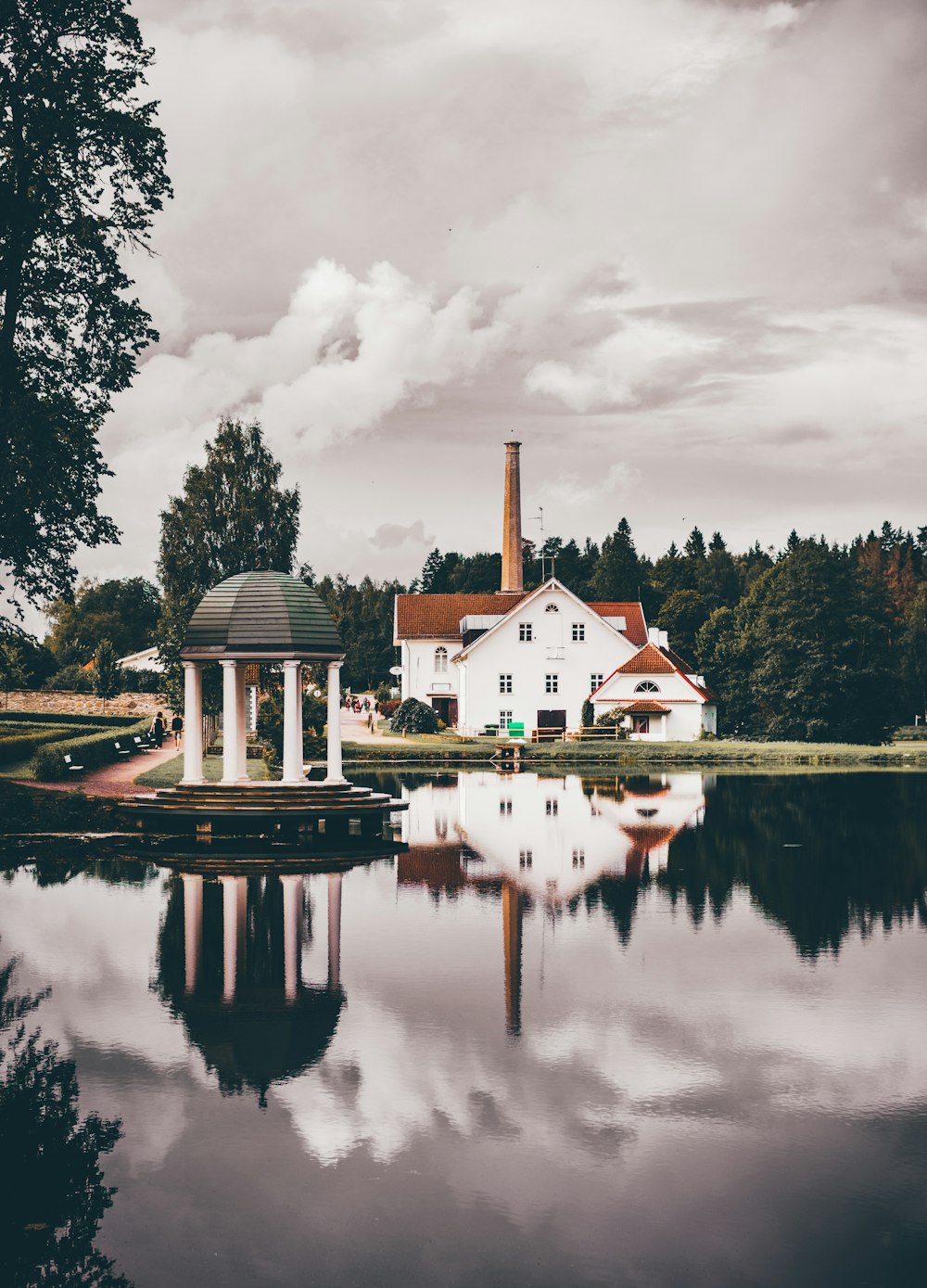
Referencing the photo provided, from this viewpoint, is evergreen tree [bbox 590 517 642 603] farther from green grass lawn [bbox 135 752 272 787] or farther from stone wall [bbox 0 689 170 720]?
green grass lawn [bbox 135 752 272 787]

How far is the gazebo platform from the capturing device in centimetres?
2786

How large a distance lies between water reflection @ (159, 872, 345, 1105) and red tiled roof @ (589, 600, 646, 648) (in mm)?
58156

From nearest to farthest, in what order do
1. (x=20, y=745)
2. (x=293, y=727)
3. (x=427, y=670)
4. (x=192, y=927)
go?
(x=192, y=927)
(x=293, y=727)
(x=20, y=745)
(x=427, y=670)

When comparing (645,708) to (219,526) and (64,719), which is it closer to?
(219,526)

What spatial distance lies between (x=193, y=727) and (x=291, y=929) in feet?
49.6

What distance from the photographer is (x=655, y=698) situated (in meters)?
67.6

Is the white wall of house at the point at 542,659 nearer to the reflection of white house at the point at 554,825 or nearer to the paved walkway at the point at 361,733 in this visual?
the paved walkway at the point at 361,733

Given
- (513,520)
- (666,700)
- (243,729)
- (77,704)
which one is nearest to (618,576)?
(513,520)

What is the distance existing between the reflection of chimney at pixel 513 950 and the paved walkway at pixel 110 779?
52.2 feet

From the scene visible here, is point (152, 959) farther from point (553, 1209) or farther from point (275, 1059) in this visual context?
point (553, 1209)

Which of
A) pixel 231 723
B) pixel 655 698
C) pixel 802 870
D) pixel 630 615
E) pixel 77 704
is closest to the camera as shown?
pixel 802 870

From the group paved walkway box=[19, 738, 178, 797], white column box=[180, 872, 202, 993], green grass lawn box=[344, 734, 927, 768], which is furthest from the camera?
green grass lawn box=[344, 734, 927, 768]

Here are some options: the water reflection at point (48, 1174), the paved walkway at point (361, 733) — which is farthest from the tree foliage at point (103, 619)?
the water reflection at point (48, 1174)

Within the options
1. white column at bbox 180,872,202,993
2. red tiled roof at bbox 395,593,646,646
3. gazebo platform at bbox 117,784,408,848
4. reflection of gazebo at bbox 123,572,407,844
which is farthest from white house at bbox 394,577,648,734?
white column at bbox 180,872,202,993
